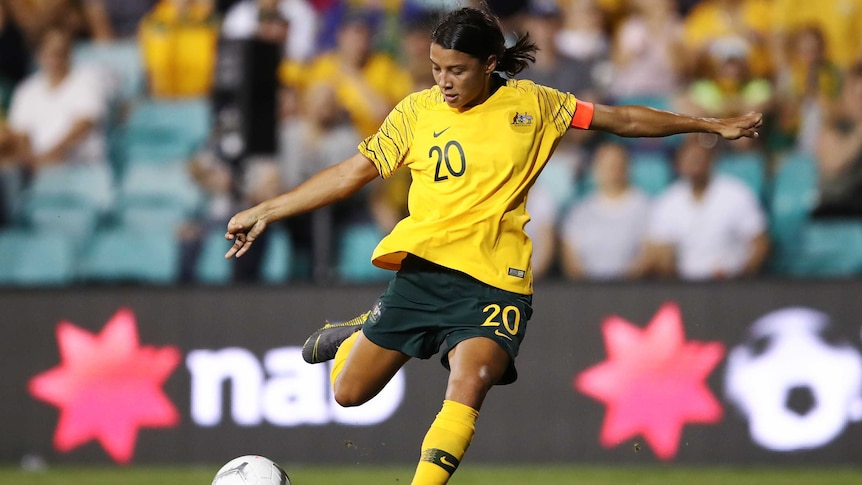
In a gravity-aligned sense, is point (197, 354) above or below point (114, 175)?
below

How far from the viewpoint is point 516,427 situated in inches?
341

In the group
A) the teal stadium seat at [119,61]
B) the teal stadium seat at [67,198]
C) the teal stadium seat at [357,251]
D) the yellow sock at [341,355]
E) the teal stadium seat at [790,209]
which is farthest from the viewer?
the teal stadium seat at [119,61]

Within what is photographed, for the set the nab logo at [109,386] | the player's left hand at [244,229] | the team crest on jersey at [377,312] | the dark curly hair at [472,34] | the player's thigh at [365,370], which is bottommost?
the nab logo at [109,386]

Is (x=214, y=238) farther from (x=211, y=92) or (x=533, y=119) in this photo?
(x=533, y=119)

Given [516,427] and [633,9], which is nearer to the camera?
[516,427]

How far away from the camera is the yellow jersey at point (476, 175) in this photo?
535 centimetres

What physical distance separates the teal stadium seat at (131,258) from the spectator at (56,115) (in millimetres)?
948

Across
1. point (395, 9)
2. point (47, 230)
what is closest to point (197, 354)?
point (47, 230)

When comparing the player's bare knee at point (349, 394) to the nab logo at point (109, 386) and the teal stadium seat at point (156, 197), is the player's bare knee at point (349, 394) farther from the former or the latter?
the teal stadium seat at point (156, 197)

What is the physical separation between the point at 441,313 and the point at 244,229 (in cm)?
92

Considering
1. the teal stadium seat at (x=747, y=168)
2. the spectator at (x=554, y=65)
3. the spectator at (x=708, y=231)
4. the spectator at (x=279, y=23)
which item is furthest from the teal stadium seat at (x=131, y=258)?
the teal stadium seat at (x=747, y=168)

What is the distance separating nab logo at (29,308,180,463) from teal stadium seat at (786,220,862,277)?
4509 mm

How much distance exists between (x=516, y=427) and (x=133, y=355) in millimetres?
2767

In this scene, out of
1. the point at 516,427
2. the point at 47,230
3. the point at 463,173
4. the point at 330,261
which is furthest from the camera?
the point at 47,230
